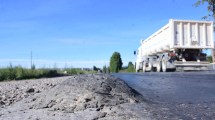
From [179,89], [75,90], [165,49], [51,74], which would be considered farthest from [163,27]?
[75,90]

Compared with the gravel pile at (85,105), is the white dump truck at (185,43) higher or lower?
higher

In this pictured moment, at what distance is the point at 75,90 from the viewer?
6.26 meters

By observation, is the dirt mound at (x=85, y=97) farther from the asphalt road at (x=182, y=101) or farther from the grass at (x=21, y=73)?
the grass at (x=21, y=73)

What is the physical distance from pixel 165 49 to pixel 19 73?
30.9 feet

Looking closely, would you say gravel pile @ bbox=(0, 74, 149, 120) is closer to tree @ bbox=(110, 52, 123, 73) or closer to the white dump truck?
the white dump truck

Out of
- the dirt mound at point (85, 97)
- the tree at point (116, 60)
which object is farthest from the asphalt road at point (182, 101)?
the tree at point (116, 60)

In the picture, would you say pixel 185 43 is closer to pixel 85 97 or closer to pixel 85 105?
pixel 85 97

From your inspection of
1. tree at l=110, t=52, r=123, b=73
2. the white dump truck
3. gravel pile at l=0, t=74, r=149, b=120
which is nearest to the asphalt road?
gravel pile at l=0, t=74, r=149, b=120

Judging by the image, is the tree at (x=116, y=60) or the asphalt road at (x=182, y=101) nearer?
the asphalt road at (x=182, y=101)

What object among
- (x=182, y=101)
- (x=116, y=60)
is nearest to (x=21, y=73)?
(x=182, y=101)

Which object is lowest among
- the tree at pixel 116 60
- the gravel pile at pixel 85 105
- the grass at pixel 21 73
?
the gravel pile at pixel 85 105

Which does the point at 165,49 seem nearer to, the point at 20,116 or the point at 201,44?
the point at 201,44

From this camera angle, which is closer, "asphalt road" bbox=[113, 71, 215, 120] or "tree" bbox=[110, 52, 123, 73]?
"asphalt road" bbox=[113, 71, 215, 120]

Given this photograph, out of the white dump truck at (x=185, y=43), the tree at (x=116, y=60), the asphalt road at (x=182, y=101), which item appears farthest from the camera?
the tree at (x=116, y=60)
